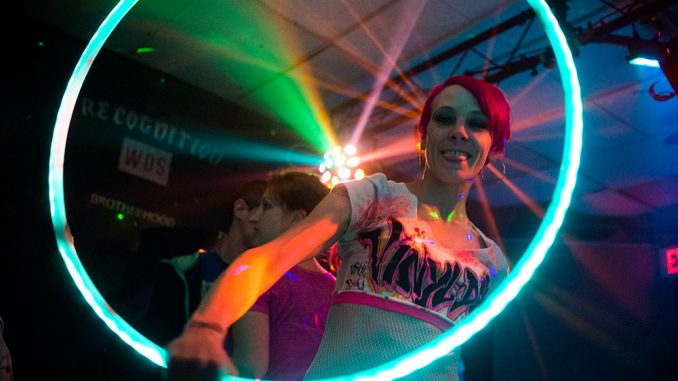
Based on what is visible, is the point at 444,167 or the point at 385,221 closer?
the point at 385,221

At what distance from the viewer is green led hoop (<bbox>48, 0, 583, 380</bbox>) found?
1367 millimetres

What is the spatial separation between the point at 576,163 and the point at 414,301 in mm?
670

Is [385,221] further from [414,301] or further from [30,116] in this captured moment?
[30,116]

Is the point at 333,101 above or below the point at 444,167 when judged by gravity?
above

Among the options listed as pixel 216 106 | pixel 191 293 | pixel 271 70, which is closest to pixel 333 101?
pixel 271 70

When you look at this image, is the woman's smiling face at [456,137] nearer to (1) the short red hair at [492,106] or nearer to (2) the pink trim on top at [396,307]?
(1) the short red hair at [492,106]

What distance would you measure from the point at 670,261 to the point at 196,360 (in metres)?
5.38

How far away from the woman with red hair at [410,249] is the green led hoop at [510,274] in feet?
0.15

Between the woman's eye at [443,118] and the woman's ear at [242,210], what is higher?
the woman's eye at [443,118]

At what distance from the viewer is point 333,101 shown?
712cm

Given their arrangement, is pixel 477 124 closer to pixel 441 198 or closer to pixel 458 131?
pixel 458 131

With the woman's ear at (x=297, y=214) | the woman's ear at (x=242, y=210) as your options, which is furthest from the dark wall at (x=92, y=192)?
the woman's ear at (x=297, y=214)

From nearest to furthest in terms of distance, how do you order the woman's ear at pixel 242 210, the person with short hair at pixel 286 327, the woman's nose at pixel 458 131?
1. the woman's nose at pixel 458 131
2. the person with short hair at pixel 286 327
3. the woman's ear at pixel 242 210

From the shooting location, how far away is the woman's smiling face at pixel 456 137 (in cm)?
160
